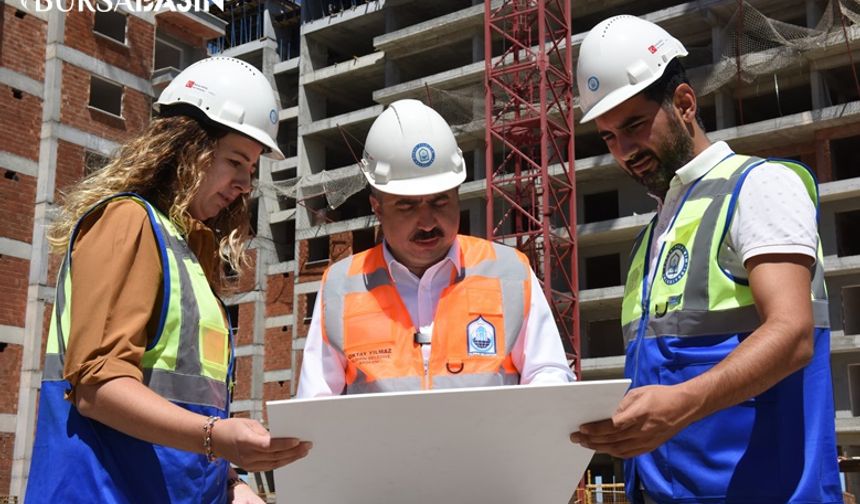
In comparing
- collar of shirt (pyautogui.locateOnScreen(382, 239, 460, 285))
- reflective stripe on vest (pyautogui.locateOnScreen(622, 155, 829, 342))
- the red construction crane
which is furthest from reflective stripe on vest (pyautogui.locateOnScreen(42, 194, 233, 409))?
the red construction crane

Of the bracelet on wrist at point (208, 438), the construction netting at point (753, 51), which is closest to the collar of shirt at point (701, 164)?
the bracelet on wrist at point (208, 438)

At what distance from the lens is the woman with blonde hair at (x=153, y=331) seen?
235 cm

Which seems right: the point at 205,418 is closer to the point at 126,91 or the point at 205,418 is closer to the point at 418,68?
the point at 126,91

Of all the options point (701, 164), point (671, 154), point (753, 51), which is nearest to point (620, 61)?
point (671, 154)

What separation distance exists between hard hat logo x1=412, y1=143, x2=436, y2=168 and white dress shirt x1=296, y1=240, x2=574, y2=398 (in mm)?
295

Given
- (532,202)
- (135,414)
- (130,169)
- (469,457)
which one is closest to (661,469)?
(469,457)

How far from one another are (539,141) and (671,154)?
3015 cm

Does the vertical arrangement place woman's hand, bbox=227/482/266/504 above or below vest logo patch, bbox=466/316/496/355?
below

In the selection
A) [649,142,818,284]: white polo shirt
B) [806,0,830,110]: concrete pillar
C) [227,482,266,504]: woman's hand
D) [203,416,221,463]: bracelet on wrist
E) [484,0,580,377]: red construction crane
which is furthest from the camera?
[484,0,580,377]: red construction crane

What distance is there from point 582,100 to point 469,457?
61.5 inches

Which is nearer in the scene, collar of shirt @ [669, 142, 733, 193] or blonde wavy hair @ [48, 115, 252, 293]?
blonde wavy hair @ [48, 115, 252, 293]

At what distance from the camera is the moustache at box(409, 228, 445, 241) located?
321cm

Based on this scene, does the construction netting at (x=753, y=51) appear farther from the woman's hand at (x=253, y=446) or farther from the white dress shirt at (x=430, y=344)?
the woman's hand at (x=253, y=446)

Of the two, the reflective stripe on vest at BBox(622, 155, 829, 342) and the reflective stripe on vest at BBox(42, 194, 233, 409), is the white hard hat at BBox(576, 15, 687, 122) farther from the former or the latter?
the reflective stripe on vest at BBox(42, 194, 233, 409)
